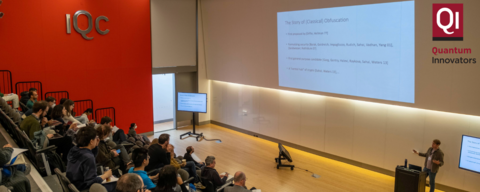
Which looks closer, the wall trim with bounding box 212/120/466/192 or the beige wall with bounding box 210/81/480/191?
the beige wall with bounding box 210/81/480/191

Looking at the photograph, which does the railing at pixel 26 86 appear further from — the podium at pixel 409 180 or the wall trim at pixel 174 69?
the podium at pixel 409 180

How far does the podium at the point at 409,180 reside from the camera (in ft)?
20.1

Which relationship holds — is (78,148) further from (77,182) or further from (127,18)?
(127,18)

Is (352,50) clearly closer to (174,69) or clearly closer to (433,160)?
(433,160)

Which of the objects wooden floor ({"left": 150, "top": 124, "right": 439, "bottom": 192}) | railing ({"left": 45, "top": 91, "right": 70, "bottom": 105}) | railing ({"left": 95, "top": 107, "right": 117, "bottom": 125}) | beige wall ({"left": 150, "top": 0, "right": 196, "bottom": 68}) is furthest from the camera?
beige wall ({"left": 150, "top": 0, "right": 196, "bottom": 68})

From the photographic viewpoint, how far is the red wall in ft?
27.5

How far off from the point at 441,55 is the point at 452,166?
210 centimetres

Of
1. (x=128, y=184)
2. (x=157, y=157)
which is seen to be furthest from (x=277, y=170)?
(x=128, y=184)

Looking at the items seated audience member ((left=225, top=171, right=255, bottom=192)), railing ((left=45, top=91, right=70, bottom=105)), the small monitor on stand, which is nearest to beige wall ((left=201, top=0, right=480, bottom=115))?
the small monitor on stand

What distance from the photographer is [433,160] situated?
636cm

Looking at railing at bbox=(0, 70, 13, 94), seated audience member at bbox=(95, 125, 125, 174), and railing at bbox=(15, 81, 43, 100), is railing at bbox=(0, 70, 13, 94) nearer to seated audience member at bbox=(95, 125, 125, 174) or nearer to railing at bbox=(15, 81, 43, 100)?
railing at bbox=(15, 81, 43, 100)

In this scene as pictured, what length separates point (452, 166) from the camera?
6770 millimetres

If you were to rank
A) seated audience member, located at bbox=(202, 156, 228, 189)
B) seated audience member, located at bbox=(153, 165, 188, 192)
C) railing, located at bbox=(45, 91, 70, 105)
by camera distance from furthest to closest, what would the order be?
railing, located at bbox=(45, 91, 70, 105), seated audience member, located at bbox=(202, 156, 228, 189), seated audience member, located at bbox=(153, 165, 188, 192)

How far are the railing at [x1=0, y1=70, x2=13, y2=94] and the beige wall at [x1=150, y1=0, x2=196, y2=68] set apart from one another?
369 cm
